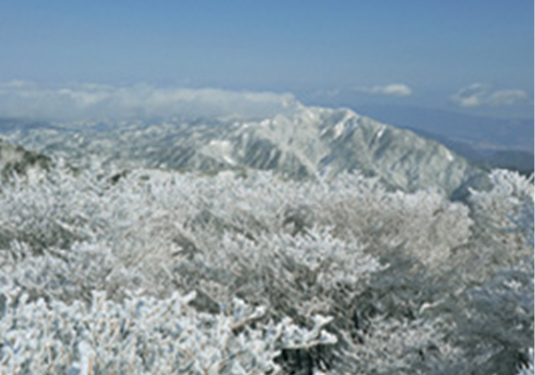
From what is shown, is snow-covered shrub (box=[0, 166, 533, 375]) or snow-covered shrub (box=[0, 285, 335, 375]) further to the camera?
snow-covered shrub (box=[0, 166, 533, 375])

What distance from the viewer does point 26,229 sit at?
56.4 feet

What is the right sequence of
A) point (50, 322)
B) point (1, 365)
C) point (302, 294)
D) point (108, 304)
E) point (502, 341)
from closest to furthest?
point (1, 365) → point (50, 322) → point (108, 304) → point (502, 341) → point (302, 294)

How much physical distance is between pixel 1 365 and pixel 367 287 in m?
11.7

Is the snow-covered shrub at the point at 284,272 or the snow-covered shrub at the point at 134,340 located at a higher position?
the snow-covered shrub at the point at 134,340

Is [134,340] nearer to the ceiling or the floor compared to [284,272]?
nearer to the ceiling

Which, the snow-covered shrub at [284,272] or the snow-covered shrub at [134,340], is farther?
the snow-covered shrub at [284,272]

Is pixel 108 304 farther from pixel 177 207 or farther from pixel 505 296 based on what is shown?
pixel 177 207

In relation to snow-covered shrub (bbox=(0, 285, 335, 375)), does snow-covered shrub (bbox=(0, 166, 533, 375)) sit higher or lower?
lower

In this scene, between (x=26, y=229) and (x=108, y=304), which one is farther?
(x=26, y=229)

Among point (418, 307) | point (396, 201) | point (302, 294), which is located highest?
point (396, 201)

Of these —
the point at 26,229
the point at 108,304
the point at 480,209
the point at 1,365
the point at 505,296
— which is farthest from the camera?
the point at 480,209

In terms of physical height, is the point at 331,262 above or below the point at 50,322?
below

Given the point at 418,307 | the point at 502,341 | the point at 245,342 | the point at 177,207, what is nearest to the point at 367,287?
the point at 418,307

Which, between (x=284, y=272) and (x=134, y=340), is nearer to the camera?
(x=134, y=340)
